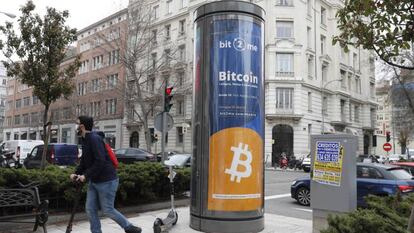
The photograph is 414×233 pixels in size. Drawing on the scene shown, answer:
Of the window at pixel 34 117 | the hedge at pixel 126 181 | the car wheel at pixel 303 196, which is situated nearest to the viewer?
the hedge at pixel 126 181

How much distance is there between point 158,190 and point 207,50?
4.27m

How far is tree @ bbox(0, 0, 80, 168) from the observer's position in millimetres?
11844

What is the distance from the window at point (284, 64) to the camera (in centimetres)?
4300

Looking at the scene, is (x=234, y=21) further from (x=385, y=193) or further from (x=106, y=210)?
(x=385, y=193)

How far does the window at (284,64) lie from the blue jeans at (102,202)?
123ft

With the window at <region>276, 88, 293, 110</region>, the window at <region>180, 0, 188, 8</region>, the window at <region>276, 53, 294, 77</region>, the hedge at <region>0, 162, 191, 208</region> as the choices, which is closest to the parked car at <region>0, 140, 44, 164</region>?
the hedge at <region>0, 162, 191, 208</region>

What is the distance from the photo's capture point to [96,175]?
629cm

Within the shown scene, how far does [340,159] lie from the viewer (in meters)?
6.89

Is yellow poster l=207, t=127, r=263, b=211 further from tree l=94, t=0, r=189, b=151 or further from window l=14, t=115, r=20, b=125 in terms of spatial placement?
window l=14, t=115, r=20, b=125

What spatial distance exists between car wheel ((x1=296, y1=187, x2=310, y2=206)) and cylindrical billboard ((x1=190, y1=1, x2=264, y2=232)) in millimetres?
5895

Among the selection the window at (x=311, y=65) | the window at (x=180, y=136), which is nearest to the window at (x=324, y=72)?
the window at (x=311, y=65)

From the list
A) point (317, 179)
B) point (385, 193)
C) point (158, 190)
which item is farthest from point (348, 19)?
point (385, 193)

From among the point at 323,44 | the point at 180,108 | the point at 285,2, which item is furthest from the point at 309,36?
the point at 180,108

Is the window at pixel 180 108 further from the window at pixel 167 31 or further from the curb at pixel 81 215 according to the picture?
the curb at pixel 81 215
